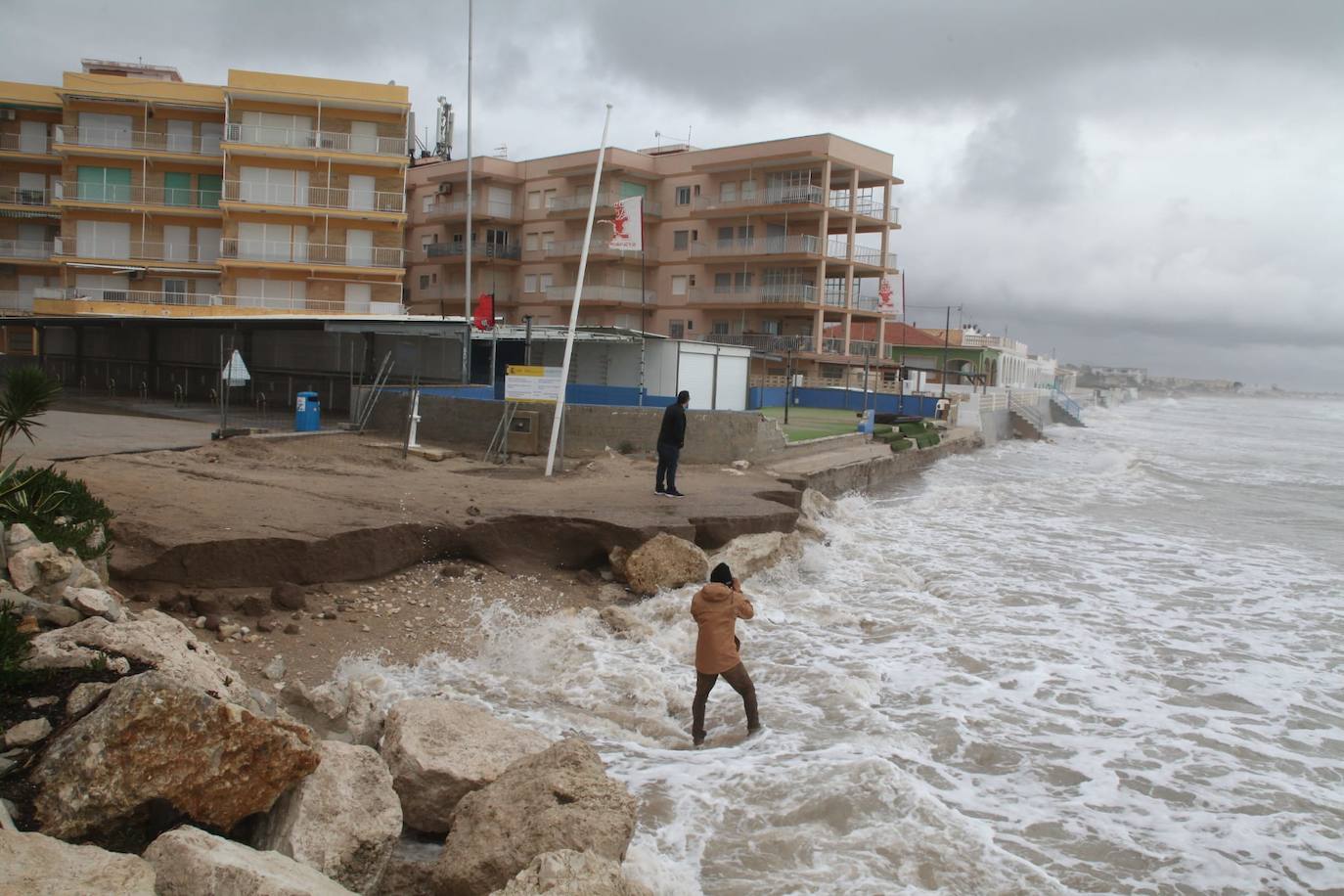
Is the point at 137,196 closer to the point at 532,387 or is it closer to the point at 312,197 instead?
the point at 312,197

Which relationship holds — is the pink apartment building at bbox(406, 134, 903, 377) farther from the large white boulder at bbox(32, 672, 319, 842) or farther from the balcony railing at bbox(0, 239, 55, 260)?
the large white boulder at bbox(32, 672, 319, 842)

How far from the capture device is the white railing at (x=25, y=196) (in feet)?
158

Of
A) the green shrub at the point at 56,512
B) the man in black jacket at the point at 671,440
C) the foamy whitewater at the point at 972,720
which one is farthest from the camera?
the man in black jacket at the point at 671,440

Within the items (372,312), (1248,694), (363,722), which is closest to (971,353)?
(372,312)

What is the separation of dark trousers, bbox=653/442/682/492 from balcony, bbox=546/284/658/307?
4221 centimetres

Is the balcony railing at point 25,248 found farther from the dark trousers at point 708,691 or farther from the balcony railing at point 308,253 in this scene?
the dark trousers at point 708,691

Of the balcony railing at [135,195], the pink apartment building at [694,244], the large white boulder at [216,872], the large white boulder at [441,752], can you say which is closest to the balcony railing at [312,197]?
the balcony railing at [135,195]

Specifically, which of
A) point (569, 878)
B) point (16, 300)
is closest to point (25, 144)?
point (16, 300)

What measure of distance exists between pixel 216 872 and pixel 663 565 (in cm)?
836

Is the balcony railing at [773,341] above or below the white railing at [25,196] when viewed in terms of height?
below

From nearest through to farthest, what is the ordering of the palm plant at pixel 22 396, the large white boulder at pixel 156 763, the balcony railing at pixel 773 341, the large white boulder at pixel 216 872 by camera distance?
the large white boulder at pixel 216 872 → the large white boulder at pixel 156 763 → the palm plant at pixel 22 396 → the balcony railing at pixel 773 341

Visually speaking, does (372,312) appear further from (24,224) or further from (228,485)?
(228,485)

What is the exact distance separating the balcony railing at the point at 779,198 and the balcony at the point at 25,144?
3435cm

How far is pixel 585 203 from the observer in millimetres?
58125
